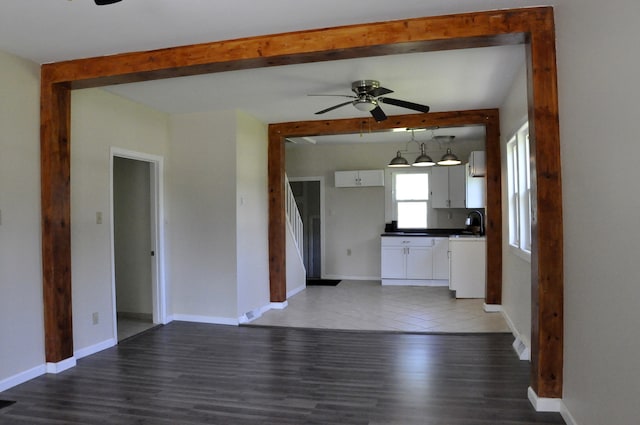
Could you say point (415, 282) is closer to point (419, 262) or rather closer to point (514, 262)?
point (419, 262)

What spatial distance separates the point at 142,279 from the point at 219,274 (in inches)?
40.5

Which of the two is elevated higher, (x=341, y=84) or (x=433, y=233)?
(x=341, y=84)

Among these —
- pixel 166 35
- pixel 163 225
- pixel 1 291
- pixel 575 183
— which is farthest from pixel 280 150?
pixel 575 183

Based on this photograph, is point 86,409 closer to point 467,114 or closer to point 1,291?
point 1,291

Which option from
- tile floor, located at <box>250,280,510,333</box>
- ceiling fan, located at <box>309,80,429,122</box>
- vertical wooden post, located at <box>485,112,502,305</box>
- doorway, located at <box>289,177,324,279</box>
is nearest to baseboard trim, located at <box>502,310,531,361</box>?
tile floor, located at <box>250,280,510,333</box>

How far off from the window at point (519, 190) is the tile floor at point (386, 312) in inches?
42.7

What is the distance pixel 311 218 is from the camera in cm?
852

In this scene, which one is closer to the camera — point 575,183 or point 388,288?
point 575,183

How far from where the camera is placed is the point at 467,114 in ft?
17.5

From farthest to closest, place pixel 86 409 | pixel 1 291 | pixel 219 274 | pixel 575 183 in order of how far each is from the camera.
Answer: pixel 219 274 → pixel 1 291 → pixel 86 409 → pixel 575 183

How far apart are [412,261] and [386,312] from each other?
79.9 inches

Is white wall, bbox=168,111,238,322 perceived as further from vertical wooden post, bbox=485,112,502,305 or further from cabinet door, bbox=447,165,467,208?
cabinet door, bbox=447,165,467,208

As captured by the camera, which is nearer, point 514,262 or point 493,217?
point 514,262

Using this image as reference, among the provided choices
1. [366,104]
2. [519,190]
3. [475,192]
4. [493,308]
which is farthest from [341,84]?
[475,192]
